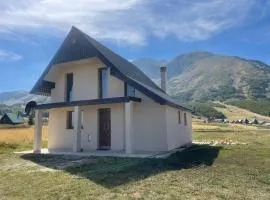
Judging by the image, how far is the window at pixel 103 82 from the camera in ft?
68.4

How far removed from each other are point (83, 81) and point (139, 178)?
472 inches

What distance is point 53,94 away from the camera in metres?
23.2

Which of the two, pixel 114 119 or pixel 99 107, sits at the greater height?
pixel 99 107

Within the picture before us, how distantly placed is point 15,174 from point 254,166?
9.05 metres

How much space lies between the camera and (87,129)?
21109 mm

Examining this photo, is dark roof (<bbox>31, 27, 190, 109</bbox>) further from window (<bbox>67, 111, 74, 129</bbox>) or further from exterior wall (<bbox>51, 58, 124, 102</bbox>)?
window (<bbox>67, 111, 74, 129</bbox>)

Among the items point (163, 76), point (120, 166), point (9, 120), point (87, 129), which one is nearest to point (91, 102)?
point (87, 129)

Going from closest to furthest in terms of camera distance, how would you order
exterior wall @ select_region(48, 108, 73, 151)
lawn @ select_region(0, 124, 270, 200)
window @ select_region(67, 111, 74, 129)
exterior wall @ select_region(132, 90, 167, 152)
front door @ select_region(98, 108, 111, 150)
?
lawn @ select_region(0, 124, 270, 200) < exterior wall @ select_region(132, 90, 167, 152) < front door @ select_region(98, 108, 111, 150) < exterior wall @ select_region(48, 108, 73, 151) < window @ select_region(67, 111, 74, 129)

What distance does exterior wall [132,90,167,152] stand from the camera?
733 inches

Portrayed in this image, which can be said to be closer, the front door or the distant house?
the front door

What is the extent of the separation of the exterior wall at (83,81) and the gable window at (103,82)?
0.82 ft

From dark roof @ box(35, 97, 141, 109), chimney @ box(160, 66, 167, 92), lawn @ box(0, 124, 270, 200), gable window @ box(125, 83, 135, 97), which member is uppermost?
chimney @ box(160, 66, 167, 92)

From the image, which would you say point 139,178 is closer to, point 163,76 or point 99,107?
point 99,107

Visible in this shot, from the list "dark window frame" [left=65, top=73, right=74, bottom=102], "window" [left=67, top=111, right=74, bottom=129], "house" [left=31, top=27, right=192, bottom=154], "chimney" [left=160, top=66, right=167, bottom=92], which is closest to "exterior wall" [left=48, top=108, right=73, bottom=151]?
"house" [left=31, top=27, right=192, bottom=154]
